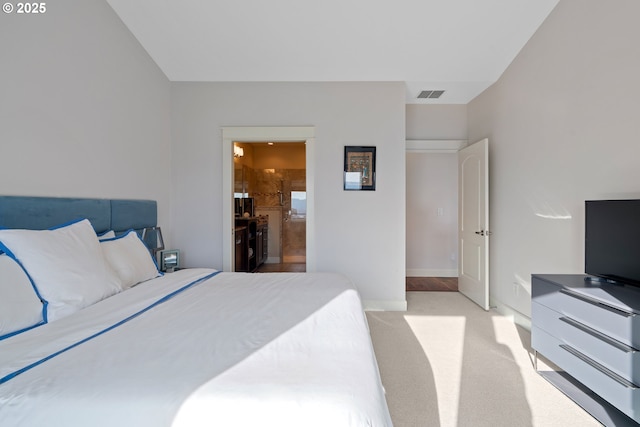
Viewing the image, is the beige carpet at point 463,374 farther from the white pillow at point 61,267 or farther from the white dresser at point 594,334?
the white pillow at point 61,267

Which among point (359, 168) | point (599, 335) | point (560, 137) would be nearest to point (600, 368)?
point (599, 335)

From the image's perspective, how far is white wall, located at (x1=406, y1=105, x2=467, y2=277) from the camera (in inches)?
206

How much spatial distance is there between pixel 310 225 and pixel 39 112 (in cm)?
248

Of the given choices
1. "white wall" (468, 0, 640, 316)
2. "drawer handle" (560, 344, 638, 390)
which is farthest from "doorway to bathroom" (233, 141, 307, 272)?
"drawer handle" (560, 344, 638, 390)

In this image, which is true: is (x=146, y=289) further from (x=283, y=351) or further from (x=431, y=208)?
(x=431, y=208)

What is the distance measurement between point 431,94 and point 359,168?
1.44 m

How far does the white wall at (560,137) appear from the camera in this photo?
2.04m

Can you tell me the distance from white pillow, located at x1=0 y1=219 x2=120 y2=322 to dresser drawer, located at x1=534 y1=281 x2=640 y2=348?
2936 millimetres

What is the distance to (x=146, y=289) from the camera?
1.93 metres

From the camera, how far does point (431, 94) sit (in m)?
3.82

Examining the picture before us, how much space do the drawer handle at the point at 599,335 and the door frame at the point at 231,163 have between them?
7.67 ft

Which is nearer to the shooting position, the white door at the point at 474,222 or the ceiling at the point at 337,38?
the ceiling at the point at 337,38

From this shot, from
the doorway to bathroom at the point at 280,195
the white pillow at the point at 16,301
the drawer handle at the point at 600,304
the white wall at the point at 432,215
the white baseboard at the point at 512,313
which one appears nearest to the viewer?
the white pillow at the point at 16,301

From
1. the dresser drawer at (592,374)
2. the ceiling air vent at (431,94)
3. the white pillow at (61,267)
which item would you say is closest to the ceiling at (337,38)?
the ceiling air vent at (431,94)
